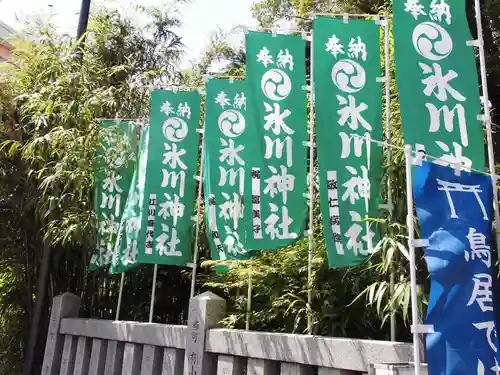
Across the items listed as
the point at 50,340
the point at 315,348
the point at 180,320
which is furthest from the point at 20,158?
the point at 315,348

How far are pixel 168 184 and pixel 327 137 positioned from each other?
5.81 ft

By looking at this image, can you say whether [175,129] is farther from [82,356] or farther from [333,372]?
[333,372]

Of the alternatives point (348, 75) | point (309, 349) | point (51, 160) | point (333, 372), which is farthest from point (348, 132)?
point (51, 160)

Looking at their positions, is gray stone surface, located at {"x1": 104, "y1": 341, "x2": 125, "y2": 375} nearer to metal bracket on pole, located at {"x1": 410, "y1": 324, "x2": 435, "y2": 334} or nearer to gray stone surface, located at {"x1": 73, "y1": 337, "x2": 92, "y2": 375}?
gray stone surface, located at {"x1": 73, "y1": 337, "x2": 92, "y2": 375}

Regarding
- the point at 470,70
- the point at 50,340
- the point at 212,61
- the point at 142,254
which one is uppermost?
the point at 212,61

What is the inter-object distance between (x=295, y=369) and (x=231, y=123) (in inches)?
79.8

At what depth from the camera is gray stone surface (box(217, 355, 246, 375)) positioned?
406 cm

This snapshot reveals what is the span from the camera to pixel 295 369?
145 inches

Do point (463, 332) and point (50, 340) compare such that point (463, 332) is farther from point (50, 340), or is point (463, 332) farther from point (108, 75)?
point (108, 75)

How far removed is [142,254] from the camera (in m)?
4.70

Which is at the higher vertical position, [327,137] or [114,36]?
[114,36]

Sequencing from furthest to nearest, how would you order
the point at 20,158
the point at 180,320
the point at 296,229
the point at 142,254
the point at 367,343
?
the point at 20,158, the point at 180,320, the point at 142,254, the point at 296,229, the point at 367,343

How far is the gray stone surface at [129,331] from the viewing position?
457 centimetres

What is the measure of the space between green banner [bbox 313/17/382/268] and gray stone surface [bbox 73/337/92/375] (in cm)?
313
